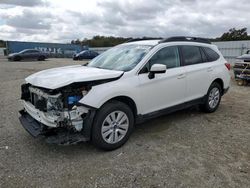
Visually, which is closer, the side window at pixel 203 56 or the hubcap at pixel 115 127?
the hubcap at pixel 115 127

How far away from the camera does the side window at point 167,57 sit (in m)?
4.55

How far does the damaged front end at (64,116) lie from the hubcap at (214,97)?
3482 millimetres

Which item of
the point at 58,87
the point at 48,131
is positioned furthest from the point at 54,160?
the point at 58,87

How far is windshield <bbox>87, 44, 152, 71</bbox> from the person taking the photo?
4398mm

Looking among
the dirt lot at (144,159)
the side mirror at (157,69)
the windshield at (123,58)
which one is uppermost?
the windshield at (123,58)

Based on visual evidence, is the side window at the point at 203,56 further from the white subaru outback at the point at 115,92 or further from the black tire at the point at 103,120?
the black tire at the point at 103,120

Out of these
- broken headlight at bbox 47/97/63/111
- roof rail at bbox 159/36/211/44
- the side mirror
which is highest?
roof rail at bbox 159/36/211/44

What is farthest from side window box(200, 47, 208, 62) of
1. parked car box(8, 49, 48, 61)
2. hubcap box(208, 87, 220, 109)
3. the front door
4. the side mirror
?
parked car box(8, 49, 48, 61)

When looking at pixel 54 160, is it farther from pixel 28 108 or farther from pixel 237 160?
pixel 237 160

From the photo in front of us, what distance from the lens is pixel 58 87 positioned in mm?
3455

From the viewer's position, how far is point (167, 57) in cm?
482

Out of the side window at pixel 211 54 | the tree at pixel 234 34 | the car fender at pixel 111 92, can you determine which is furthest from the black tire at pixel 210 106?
the tree at pixel 234 34

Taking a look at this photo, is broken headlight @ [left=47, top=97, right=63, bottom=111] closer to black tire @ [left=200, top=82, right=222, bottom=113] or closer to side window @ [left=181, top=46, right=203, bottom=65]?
side window @ [left=181, top=46, right=203, bottom=65]

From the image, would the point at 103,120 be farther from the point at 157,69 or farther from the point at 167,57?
the point at 167,57
